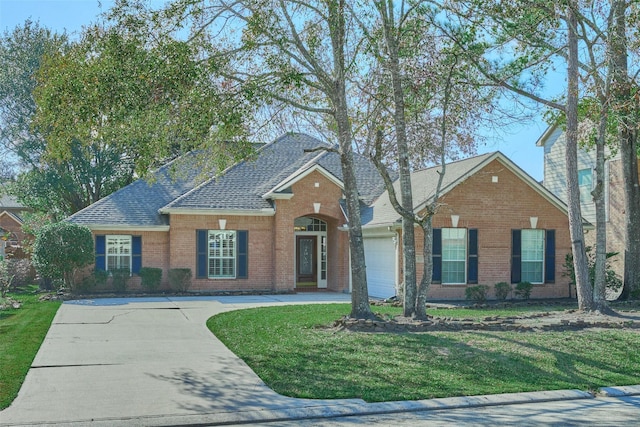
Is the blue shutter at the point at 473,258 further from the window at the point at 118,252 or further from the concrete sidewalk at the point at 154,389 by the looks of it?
the window at the point at 118,252

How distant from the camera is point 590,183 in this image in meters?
28.3

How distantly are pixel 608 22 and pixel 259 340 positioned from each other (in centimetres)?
1132

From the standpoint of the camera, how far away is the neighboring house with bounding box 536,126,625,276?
27.2 meters

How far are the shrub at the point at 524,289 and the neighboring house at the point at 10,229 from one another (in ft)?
59.0

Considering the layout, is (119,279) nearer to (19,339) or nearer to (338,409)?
(19,339)

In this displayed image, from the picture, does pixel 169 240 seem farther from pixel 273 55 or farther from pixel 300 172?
pixel 273 55

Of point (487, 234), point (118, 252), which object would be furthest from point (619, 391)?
point (118, 252)

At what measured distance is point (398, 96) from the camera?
46.7 ft

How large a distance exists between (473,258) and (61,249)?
543 inches

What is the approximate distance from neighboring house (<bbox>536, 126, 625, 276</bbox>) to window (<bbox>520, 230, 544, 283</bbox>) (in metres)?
4.19

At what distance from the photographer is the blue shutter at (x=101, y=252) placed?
933 inches

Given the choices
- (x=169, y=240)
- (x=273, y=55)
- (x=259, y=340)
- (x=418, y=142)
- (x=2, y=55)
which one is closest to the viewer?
(x=259, y=340)

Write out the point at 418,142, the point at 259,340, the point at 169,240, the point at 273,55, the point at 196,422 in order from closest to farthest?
the point at 196,422 → the point at 259,340 → the point at 273,55 → the point at 418,142 → the point at 169,240

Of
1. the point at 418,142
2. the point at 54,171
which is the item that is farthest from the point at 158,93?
the point at 54,171
